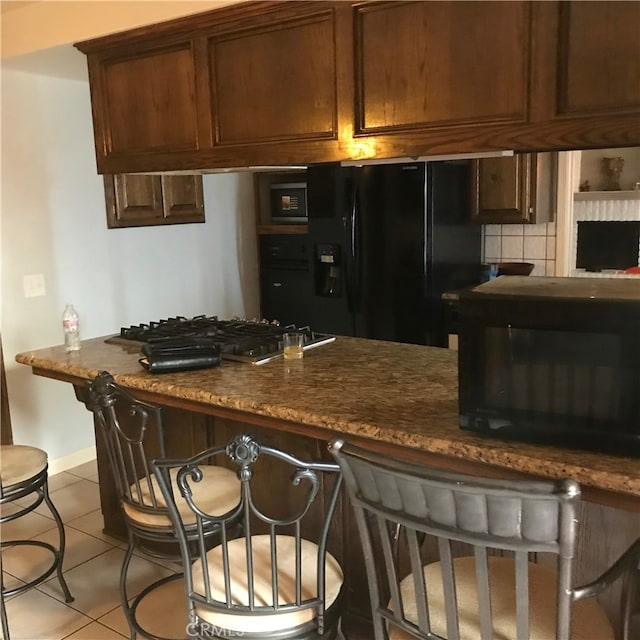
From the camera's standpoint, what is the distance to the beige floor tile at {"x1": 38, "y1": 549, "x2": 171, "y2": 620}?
256cm

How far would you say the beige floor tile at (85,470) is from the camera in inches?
150

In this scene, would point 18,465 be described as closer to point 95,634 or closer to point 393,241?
point 95,634

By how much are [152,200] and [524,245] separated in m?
2.38

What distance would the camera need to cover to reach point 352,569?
2160mm

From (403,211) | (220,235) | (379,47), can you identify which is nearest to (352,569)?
(379,47)

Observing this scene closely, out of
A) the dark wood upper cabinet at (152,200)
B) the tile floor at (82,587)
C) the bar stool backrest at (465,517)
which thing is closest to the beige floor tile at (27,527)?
the tile floor at (82,587)

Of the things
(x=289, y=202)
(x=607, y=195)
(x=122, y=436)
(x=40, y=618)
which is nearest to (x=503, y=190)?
(x=607, y=195)

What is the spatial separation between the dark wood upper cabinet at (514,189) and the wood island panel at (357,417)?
1.78m

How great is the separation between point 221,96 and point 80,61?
1.11 m

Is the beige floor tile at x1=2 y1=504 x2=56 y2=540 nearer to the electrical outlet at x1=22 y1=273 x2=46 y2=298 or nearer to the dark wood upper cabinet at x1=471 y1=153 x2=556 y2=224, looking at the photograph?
the electrical outlet at x1=22 y1=273 x2=46 y2=298

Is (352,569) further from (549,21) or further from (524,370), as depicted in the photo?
(549,21)

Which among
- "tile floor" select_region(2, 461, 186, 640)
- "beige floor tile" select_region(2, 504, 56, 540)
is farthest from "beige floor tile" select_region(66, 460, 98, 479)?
"beige floor tile" select_region(2, 504, 56, 540)

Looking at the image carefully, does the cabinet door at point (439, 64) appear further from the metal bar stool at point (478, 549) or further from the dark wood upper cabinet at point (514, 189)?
the dark wood upper cabinet at point (514, 189)

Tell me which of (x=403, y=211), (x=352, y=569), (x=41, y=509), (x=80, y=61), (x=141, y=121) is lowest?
(x=41, y=509)
